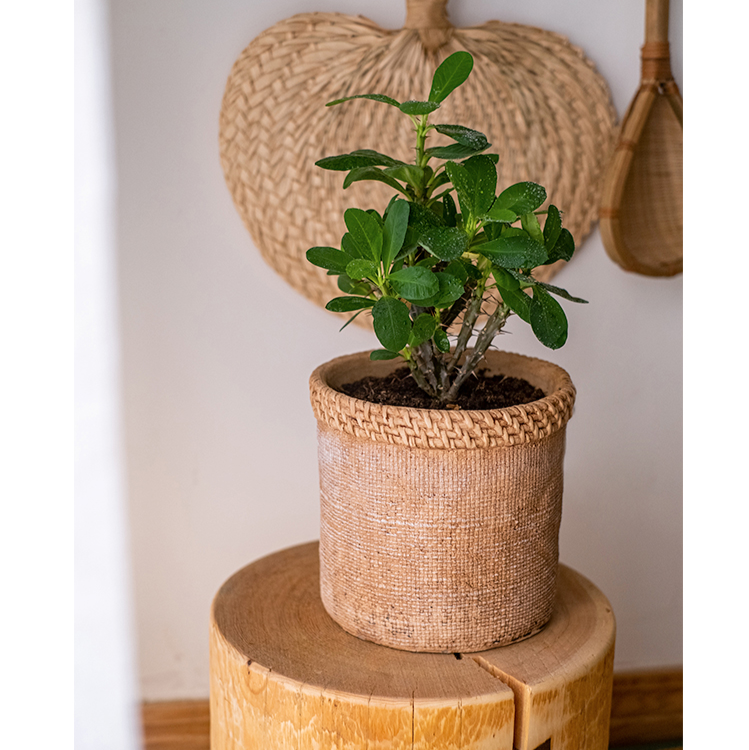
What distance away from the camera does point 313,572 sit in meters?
0.86

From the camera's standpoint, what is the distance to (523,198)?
600 millimetres

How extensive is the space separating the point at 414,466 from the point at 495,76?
743 millimetres

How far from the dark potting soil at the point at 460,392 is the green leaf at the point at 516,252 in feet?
0.48

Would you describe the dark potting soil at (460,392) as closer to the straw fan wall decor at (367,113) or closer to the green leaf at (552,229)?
the green leaf at (552,229)

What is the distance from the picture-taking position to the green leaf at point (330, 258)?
648 mm

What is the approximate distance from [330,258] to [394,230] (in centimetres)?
7

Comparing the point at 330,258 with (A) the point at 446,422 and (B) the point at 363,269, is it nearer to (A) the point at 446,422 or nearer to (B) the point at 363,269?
(B) the point at 363,269

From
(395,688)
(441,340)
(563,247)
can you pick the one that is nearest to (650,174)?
(563,247)

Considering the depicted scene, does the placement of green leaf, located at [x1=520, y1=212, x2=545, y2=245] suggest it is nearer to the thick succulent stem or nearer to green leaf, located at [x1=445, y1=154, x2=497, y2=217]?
green leaf, located at [x1=445, y1=154, x2=497, y2=217]

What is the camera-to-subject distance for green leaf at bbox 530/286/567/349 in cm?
62
